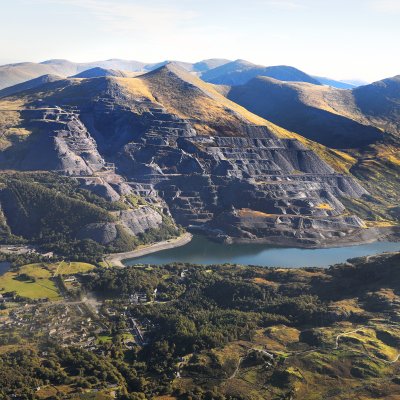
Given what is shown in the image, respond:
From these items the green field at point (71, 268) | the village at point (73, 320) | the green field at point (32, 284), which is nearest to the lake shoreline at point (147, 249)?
the green field at point (71, 268)

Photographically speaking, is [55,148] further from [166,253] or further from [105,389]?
[105,389]

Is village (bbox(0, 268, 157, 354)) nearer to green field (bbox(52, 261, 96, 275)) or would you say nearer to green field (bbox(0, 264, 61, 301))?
green field (bbox(0, 264, 61, 301))

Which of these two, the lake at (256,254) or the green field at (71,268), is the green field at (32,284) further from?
the lake at (256,254)

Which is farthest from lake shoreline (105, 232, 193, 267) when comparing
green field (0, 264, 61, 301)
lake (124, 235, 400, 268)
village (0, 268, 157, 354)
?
village (0, 268, 157, 354)

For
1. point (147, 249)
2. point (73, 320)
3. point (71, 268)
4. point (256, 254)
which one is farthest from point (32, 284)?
point (256, 254)

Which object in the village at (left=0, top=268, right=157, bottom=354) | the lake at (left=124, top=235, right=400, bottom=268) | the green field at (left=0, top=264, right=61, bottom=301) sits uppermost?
the green field at (left=0, top=264, right=61, bottom=301)
